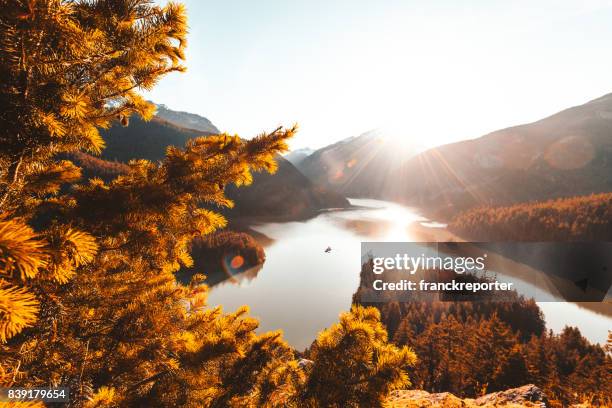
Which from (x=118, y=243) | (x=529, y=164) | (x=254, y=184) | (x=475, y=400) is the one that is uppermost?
(x=529, y=164)

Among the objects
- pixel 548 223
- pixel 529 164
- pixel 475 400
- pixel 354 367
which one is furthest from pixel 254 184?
pixel 529 164

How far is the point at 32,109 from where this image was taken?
5.34 feet

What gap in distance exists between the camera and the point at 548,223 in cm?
6412

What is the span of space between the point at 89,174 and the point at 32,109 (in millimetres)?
94611

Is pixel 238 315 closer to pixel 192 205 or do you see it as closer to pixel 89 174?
pixel 192 205

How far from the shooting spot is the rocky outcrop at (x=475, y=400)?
13.7ft

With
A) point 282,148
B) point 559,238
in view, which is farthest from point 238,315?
point 559,238

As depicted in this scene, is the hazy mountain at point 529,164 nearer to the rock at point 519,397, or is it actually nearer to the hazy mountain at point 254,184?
the hazy mountain at point 254,184

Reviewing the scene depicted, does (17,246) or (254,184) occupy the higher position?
(254,184)

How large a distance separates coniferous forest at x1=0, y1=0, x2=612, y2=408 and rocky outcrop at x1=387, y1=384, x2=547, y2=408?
2.00 meters

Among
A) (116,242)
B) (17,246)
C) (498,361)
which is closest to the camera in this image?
(17,246)

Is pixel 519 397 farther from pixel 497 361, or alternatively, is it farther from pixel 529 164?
pixel 529 164

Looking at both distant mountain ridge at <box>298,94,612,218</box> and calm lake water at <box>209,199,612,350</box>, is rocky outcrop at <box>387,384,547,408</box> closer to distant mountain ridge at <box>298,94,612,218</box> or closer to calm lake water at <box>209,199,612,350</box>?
calm lake water at <box>209,199,612,350</box>

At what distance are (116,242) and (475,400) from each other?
654cm
